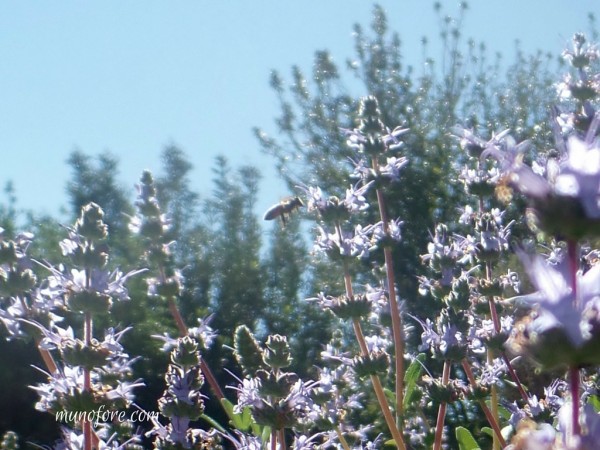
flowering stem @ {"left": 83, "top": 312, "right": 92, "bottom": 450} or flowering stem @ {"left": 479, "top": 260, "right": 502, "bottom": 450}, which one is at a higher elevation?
flowering stem @ {"left": 479, "top": 260, "right": 502, "bottom": 450}

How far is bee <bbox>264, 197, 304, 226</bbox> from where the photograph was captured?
4.36m

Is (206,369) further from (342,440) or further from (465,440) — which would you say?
(465,440)

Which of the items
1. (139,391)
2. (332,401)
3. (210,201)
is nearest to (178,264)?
(210,201)

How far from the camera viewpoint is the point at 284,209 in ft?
14.4

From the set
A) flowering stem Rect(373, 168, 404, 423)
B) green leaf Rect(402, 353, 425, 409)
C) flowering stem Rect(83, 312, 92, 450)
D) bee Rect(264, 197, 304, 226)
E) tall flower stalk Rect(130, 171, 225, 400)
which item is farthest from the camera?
bee Rect(264, 197, 304, 226)

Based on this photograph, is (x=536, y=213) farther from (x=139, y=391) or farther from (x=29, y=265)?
(x=139, y=391)

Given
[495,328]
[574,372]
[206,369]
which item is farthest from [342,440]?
[574,372]

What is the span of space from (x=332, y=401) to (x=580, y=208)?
2.54 m

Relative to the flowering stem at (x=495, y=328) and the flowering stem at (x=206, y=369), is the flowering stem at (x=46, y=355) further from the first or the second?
the flowering stem at (x=495, y=328)

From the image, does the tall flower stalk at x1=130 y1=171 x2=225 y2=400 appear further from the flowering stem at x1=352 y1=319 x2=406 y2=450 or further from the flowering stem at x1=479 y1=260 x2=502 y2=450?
the flowering stem at x1=479 y1=260 x2=502 y2=450

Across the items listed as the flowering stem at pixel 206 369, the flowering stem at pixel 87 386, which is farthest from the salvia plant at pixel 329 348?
the flowering stem at pixel 206 369

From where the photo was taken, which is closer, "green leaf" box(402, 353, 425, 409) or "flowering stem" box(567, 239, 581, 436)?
"flowering stem" box(567, 239, 581, 436)

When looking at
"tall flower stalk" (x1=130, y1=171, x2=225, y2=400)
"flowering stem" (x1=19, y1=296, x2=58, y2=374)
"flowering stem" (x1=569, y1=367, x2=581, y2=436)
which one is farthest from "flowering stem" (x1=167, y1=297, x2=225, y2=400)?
"flowering stem" (x1=569, y1=367, x2=581, y2=436)

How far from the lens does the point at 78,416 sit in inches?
88.2
